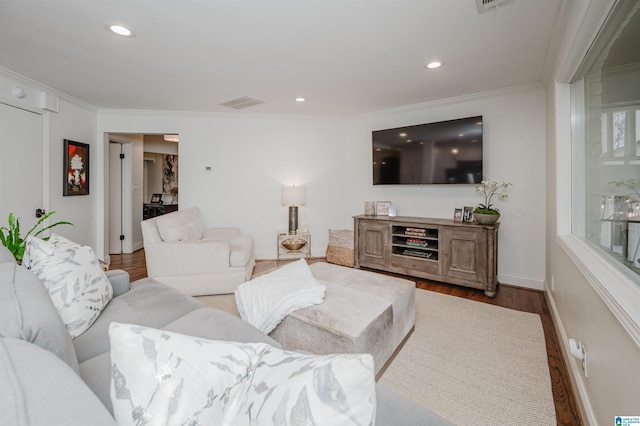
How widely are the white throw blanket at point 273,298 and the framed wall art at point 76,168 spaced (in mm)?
3375

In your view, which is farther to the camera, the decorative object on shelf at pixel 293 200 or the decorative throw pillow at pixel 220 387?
the decorative object on shelf at pixel 293 200

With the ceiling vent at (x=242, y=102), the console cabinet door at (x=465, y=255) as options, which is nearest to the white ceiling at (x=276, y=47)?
the ceiling vent at (x=242, y=102)

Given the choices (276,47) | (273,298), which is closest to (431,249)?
(273,298)

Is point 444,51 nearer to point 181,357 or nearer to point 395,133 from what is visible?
point 395,133

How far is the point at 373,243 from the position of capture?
13.5 ft

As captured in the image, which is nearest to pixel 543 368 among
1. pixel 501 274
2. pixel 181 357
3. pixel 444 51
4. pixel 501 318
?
pixel 501 318

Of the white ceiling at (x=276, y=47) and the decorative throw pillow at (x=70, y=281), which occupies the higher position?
the white ceiling at (x=276, y=47)

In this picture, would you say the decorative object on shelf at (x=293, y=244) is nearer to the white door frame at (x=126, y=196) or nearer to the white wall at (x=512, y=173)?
the white wall at (x=512, y=173)

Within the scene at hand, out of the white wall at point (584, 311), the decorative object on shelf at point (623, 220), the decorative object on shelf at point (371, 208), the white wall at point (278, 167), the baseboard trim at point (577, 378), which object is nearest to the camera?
the white wall at point (584, 311)

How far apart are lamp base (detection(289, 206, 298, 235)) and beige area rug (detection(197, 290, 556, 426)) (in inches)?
79.6

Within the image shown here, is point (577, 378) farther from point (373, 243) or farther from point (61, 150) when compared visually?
point (61, 150)

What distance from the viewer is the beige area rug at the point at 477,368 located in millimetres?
1567

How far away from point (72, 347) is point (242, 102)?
359 cm

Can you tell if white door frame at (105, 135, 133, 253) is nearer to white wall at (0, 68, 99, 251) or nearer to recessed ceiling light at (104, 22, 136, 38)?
white wall at (0, 68, 99, 251)
